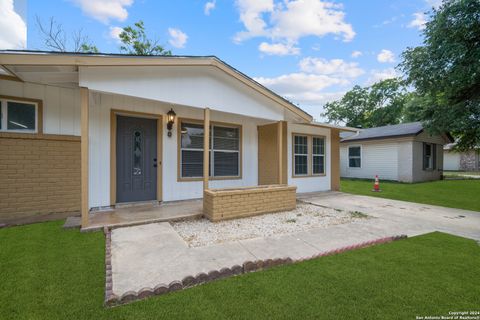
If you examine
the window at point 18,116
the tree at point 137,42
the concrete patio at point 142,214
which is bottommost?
the concrete patio at point 142,214

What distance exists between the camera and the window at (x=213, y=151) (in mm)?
6090

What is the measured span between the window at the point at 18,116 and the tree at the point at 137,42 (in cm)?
1336

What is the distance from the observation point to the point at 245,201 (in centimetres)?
500

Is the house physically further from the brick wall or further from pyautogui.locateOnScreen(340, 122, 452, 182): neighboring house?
pyautogui.locateOnScreen(340, 122, 452, 182): neighboring house

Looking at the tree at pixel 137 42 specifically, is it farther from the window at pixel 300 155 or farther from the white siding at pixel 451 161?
the white siding at pixel 451 161

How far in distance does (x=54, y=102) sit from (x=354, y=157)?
49.6ft

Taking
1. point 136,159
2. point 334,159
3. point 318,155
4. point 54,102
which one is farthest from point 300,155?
point 54,102

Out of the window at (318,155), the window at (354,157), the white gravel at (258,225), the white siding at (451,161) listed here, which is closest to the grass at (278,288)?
the white gravel at (258,225)

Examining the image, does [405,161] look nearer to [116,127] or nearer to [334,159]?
[334,159]

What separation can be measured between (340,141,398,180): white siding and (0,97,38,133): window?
49.7 feet

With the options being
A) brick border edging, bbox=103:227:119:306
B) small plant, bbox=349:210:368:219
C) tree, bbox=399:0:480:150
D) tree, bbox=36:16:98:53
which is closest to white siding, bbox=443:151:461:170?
tree, bbox=399:0:480:150

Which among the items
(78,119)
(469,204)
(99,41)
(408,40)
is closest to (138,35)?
(99,41)

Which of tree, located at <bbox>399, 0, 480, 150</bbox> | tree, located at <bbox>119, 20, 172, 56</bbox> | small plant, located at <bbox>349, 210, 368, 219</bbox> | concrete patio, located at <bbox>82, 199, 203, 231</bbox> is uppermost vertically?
tree, located at <bbox>119, 20, 172, 56</bbox>

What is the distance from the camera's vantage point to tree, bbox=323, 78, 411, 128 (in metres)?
27.3
